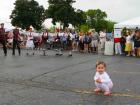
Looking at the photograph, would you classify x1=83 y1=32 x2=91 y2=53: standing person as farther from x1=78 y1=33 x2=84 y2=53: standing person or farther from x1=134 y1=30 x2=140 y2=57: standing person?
x1=134 y1=30 x2=140 y2=57: standing person

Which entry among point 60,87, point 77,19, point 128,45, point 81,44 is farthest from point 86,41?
point 77,19

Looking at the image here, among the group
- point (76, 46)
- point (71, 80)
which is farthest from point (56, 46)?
point (71, 80)

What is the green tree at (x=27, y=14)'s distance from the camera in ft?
259

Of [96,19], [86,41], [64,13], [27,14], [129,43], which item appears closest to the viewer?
[129,43]

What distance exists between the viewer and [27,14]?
79750 millimetres

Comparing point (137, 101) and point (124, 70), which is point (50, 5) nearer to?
point (124, 70)

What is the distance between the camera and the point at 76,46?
101 feet

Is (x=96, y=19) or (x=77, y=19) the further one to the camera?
(x=96, y=19)

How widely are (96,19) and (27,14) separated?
5542 centimetres

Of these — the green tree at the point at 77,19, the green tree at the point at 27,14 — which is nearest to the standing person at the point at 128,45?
the green tree at the point at 77,19

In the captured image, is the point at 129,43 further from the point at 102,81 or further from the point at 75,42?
the point at 102,81

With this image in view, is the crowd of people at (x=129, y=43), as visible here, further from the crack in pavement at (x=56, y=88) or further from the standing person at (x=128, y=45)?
the crack in pavement at (x=56, y=88)

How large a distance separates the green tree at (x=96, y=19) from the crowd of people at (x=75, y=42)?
91.4 metres

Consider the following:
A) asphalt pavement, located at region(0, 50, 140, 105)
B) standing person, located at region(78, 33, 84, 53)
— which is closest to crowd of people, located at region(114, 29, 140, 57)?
standing person, located at region(78, 33, 84, 53)
